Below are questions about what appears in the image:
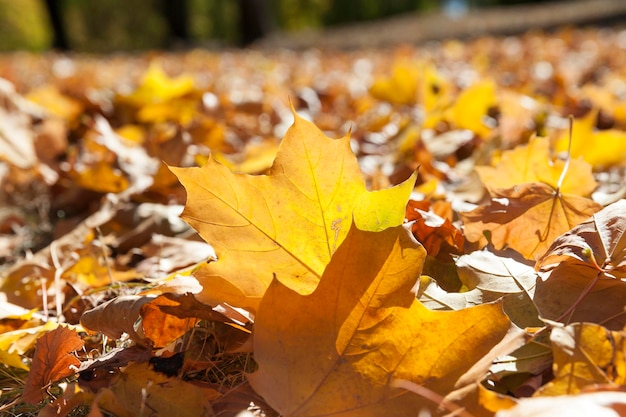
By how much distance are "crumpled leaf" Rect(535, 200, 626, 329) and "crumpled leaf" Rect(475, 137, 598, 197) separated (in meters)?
0.21

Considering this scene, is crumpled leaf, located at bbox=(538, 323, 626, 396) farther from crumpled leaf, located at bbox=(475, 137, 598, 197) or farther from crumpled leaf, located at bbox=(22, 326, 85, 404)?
crumpled leaf, located at bbox=(22, 326, 85, 404)

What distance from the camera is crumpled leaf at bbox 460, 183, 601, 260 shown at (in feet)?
2.75

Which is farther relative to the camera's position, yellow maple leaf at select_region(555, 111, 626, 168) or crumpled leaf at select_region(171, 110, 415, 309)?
yellow maple leaf at select_region(555, 111, 626, 168)

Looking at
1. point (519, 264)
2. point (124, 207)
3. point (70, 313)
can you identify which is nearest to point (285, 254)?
point (519, 264)

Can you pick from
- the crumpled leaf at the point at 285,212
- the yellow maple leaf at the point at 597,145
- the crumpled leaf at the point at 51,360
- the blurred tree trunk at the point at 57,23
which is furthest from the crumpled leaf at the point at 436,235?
the blurred tree trunk at the point at 57,23

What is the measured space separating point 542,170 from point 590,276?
27 cm

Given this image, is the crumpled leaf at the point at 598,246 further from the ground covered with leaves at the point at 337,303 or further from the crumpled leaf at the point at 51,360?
the crumpled leaf at the point at 51,360

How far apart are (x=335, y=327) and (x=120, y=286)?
1.54 ft

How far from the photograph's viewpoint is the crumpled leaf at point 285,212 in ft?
2.35

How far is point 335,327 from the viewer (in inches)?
25.0

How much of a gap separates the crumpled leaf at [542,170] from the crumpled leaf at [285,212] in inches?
11.3

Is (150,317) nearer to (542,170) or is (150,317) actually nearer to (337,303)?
(337,303)

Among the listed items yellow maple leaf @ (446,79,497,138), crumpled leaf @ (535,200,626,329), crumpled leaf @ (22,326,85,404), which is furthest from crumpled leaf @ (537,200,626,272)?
yellow maple leaf @ (446,79,497,138)

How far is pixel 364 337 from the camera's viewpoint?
635 millimetres
